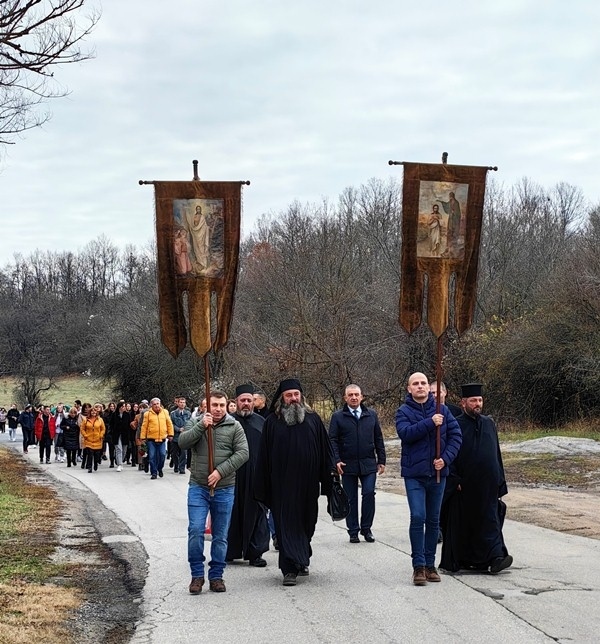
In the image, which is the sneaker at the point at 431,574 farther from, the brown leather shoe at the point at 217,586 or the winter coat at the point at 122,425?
the winter coat at the point at 122,425

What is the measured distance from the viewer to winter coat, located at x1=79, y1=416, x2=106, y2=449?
28.2 meters

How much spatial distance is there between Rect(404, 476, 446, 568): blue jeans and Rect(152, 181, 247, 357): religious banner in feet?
10.3

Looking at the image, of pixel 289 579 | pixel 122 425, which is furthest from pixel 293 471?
pixel 122 425

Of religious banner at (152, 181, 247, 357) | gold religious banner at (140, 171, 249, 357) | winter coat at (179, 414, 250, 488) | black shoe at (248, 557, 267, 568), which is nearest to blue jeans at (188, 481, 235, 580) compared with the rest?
winter coat at (179, 414, 250, 488)

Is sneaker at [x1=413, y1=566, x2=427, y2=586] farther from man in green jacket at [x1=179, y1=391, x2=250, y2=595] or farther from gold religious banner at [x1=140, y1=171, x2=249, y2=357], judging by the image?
gold religious banner at [x1=140, y1=171, x2=249, y2=357]

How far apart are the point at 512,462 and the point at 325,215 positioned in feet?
102

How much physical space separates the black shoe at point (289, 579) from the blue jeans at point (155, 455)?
15219mm

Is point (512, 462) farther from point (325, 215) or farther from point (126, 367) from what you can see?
point (126, 367)

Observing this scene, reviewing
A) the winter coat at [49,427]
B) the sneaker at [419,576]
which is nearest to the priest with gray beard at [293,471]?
the sneaker at [419,576]

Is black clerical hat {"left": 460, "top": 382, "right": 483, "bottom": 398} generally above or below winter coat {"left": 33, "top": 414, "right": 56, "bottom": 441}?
above

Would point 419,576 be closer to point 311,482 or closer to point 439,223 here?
point 311,482

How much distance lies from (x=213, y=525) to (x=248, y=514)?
70.5 inches

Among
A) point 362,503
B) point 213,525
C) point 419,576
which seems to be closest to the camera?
point 419,576

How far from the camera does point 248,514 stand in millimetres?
11109
